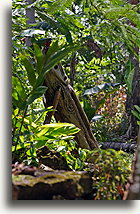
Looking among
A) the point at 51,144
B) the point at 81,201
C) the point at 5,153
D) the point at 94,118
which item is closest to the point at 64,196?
the point at 81,201

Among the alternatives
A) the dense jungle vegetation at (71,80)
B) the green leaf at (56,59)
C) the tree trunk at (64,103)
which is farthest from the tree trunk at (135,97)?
the green leaf at (56,59)

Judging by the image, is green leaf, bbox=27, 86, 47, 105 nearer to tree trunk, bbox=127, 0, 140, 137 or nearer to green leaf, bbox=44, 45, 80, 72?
green leaf, bbox=44, 45, 80, 72

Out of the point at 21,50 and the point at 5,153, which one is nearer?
the point at 5,153

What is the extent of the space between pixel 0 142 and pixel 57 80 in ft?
1.99

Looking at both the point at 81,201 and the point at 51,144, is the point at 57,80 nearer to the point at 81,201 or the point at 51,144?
the point at 51,144

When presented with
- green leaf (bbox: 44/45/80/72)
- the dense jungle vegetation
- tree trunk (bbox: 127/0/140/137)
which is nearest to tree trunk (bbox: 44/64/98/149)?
the dense jungle vegetation

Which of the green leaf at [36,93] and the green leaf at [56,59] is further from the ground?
the green leaf at [56,59]

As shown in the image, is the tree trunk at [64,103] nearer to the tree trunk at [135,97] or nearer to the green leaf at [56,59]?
the green leaf at [56,59]

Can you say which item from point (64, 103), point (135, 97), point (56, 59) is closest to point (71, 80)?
point (135, 97)

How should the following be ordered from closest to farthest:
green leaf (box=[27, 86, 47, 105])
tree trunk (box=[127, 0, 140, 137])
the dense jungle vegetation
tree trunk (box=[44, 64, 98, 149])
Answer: the dense jungle vegetation < green leaf (box=[27, 86, 47, 105]) < tree trunk (box=[44, 64, 98, 149]) < tree trunk (box=[127, 0, 140, 137])

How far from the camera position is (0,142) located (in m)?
1.61

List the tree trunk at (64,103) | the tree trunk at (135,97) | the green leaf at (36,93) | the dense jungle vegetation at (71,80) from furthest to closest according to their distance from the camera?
the tree trunk at (135,97)
the tree trunk at (64,103)
the green leaf at (36,93)
the dense jungle vegetation at (71,80)

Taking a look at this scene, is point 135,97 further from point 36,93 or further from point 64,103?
point 36,93

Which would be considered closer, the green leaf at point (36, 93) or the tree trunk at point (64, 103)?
the green leaf at point (36, 93)
